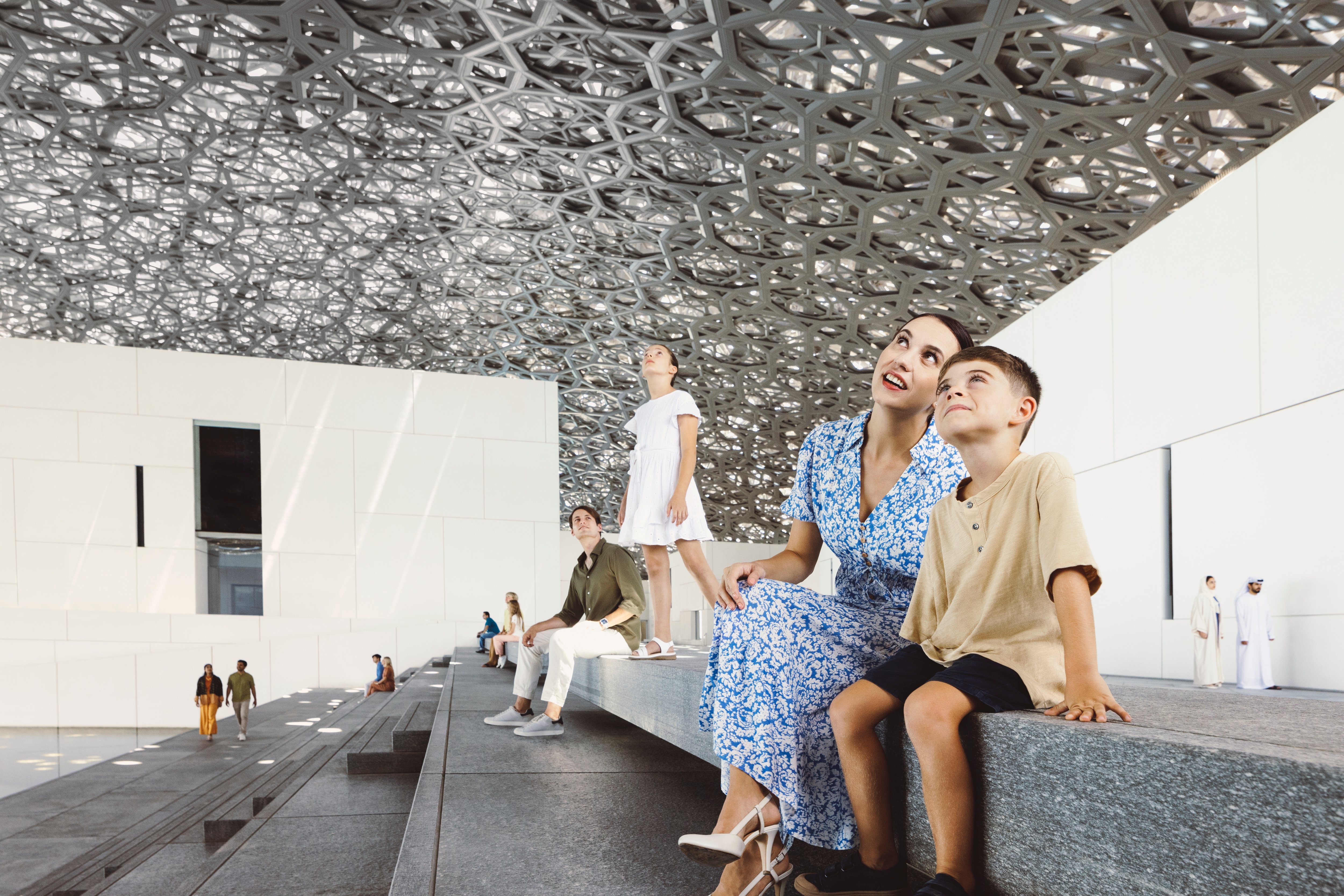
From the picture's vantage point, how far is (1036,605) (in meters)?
1.58

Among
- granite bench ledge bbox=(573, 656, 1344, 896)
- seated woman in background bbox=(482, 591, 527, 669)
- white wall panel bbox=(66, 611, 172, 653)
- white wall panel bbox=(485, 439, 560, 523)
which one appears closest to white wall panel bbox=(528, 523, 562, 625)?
white wall panel bbox=(485, 439, 560, 523)

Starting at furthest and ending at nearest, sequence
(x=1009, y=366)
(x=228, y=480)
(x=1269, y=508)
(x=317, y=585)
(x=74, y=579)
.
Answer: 1. (x=228, y=480)
2. (x=317, y=585)
3. (x=74, y=579)
4. (x=1269, y=508)
5. (x=1009, y=366)

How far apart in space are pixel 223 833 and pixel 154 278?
23078mm

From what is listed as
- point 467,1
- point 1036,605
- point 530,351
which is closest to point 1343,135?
point 1036,605

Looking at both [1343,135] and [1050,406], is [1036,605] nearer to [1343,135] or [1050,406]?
[1343,135]

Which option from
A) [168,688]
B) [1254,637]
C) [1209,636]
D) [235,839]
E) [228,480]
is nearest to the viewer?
[235,839]

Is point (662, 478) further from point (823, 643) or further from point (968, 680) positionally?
point (968, 680)

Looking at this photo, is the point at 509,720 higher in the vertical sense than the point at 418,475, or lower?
lower

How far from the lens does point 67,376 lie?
1438 cm

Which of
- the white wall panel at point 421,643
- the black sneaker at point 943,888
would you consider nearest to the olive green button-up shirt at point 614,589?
the black sneaker at point 943,888

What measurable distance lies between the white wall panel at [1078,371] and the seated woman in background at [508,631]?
647 cm

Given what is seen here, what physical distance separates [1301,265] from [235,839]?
902 cm

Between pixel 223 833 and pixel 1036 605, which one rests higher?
pixel 1036 605

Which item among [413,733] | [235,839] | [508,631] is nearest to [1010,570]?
[235,839]
